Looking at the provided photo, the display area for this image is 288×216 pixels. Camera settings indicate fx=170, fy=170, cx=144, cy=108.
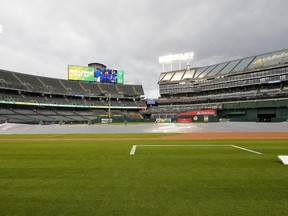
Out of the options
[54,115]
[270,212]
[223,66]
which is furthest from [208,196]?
Answer: [223,66]

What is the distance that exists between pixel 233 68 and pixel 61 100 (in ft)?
243

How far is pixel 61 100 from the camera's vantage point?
69125mm

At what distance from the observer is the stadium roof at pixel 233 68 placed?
61438 mm

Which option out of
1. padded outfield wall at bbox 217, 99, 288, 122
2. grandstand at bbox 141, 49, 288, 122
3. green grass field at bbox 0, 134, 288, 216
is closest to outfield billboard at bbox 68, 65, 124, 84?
grandstand at bbox 141, 49, 288, 122

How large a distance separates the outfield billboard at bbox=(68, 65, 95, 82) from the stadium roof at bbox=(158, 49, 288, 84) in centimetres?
3638

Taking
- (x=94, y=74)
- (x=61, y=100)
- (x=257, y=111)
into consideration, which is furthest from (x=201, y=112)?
(x=61, y=100)

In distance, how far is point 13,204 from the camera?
3117 mm

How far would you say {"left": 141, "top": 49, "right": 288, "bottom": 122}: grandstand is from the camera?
56.7 meters

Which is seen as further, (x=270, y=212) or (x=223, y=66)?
(x=223, y=66)

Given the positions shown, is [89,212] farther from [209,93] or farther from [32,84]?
[209,93]

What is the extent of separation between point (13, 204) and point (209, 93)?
81696mm

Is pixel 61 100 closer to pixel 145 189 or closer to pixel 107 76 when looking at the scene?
pixel 107 76

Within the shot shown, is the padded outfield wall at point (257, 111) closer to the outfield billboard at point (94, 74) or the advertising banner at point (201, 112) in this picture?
the advertising banner at point (201, 112)

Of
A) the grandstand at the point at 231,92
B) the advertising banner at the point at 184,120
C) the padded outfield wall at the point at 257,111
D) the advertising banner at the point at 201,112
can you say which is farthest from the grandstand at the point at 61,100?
the padded outfield wall at the point at 257,111
